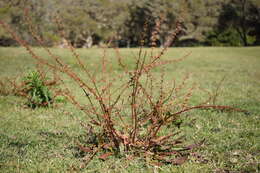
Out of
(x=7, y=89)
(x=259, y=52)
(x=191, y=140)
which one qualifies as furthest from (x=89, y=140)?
(x=259, y=52)

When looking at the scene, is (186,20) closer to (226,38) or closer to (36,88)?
(226,38)

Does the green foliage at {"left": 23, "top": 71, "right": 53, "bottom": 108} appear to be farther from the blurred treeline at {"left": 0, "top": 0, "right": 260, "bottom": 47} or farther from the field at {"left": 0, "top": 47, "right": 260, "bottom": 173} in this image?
the blurred treeline at {"left": 0, "top": 0, "right": 260, "bottom": 47}

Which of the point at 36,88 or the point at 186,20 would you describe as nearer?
the point at 36,88

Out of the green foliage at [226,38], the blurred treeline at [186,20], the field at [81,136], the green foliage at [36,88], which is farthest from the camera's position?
the green foliage at [226,38]

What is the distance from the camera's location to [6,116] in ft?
18.6

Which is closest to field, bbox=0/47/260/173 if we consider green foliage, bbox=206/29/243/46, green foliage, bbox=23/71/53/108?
green foliage, bbox=23/71/53/108

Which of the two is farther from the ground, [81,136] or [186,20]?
[186,20]

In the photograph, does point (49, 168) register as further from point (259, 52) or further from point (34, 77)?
point (259, 52)

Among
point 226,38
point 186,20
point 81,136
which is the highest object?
point 186,20

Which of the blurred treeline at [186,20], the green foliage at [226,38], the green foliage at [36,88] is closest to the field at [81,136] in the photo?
the green foliage at [36,88]

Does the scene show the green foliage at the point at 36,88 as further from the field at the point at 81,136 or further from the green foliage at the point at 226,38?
the green foliage at the point at 226,38

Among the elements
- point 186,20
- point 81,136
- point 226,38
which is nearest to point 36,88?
point 81,136

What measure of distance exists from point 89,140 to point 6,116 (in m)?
2.56

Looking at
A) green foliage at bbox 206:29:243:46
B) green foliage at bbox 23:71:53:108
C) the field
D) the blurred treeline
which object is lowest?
the field
